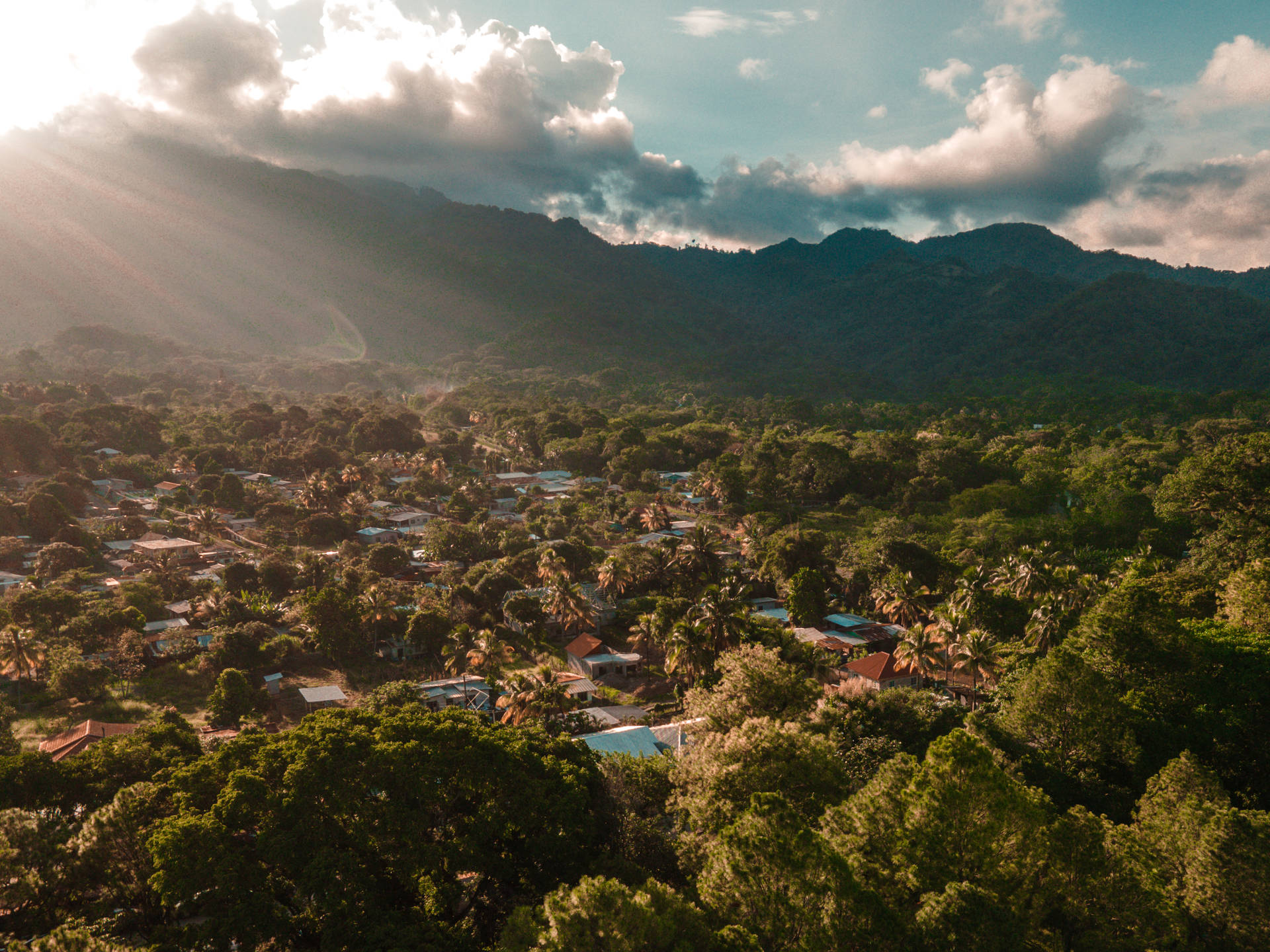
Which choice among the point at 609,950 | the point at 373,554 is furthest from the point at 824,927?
the point at 373,554

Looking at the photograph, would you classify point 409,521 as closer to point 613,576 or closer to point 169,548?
point 169,548

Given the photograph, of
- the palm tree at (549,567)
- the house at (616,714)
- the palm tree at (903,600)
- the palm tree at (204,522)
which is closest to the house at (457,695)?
the house at (616,714)

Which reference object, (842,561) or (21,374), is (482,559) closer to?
(842,561)

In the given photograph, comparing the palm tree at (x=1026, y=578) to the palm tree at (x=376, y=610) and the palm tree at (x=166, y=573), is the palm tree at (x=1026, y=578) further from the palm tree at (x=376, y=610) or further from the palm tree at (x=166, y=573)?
the palm tree at (x=166, y=573)

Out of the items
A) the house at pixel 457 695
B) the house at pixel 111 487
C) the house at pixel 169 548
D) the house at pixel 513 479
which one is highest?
the house at pixel 457 695

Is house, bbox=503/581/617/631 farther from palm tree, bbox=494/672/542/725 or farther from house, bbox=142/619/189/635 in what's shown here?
house, bbox=142/619/189/635

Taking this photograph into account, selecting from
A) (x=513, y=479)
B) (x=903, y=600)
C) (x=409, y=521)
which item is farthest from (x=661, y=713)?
(x=513, y=479)
